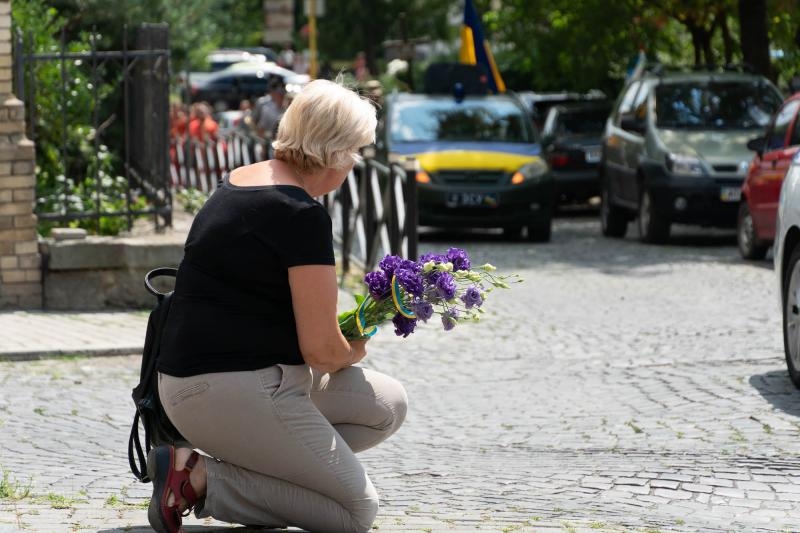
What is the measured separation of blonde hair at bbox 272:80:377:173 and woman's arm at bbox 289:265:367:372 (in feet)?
1.11

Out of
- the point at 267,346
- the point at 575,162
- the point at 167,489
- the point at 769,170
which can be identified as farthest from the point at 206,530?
the point at 575,162

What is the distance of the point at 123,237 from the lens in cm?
1165

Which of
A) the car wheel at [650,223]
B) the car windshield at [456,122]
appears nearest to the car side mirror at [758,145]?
the car wheel at [650,223]

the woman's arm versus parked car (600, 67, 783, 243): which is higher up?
the woman's arm

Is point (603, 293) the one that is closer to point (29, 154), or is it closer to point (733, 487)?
point (29, 154)

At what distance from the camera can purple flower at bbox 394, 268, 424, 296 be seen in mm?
5250

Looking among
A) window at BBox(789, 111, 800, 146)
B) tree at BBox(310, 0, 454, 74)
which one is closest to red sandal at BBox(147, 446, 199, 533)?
window at BBox(789, 111, 800, 146)

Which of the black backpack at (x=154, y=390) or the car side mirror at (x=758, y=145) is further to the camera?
the car side mirror at (x=758, y=145)

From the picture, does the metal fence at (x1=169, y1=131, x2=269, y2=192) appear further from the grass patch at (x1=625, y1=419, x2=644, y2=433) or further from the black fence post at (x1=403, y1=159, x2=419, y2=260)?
the grass patch at (x1=625, y1=419, x2=644, y2=433)

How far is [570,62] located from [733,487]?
70.9ft

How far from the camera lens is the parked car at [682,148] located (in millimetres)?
17547

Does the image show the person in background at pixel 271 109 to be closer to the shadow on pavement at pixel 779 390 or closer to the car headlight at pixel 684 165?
the car headlight at pixel 684 165

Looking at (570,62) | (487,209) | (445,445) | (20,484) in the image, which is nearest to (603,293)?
(487,209)

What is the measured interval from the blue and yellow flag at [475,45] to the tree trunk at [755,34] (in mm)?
3950
